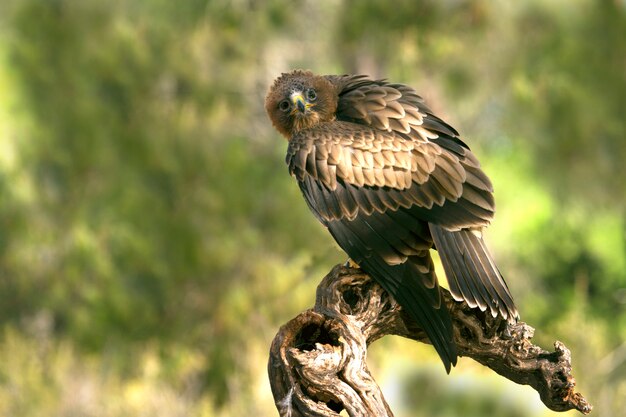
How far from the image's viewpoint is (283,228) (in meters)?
11.6

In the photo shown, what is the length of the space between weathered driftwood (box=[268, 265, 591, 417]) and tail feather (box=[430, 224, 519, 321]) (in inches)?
6.2

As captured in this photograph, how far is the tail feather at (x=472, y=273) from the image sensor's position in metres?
4.05

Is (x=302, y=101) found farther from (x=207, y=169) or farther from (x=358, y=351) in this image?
(x=207, y=169)

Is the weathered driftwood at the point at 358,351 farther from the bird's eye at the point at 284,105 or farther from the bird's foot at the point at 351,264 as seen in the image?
the bird's eye at the point at 284,105

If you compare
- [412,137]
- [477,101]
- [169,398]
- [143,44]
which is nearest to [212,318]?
[169,398]

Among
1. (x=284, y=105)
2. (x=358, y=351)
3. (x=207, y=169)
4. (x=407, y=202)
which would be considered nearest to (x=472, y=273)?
(x=407, y=202)

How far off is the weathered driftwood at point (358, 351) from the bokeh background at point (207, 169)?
20.9ft

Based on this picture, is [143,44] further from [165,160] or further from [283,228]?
[283,228]

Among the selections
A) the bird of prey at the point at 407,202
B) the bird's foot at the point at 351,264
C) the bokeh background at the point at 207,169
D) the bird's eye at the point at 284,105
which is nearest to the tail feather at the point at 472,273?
the bird of prey at the point at 407,202

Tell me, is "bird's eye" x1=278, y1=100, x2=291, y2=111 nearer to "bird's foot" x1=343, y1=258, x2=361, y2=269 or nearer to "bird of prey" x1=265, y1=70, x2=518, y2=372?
"bird of prey" x1=265, y1=70, x2=518, y2=372

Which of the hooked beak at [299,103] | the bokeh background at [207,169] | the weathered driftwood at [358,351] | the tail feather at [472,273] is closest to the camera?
the weathered driftwood at [358,351]

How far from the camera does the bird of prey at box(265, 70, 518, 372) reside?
4133mm

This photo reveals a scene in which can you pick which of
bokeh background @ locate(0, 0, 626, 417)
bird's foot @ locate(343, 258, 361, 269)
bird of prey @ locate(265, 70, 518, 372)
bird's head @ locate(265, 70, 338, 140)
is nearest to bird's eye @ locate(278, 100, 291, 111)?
bird's head @ locate(265, 70, 338, 140)

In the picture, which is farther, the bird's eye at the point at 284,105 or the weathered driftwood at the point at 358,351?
the bird's eye at the point at 284,105
